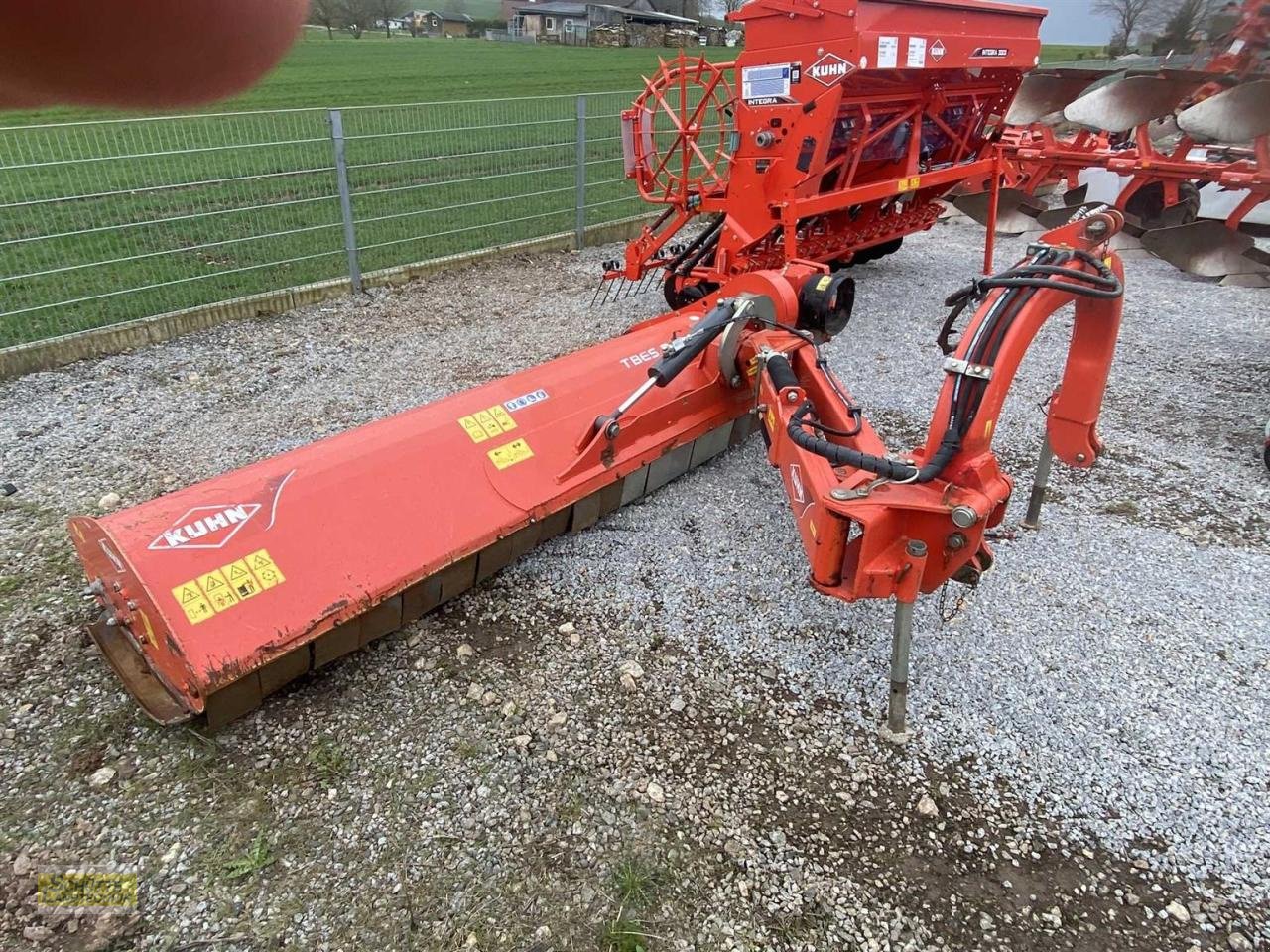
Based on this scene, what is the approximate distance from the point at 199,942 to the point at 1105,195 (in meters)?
11.4

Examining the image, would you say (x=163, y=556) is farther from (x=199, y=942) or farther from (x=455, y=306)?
(x=455, y=306)

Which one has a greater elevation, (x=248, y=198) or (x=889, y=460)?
(x=248, y=198)

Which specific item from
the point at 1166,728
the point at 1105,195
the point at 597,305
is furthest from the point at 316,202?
the point at 1105,195

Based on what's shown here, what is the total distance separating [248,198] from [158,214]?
66 centimetres

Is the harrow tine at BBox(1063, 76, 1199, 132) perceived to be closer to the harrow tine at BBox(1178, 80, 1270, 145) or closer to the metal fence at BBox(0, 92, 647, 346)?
the harrow tine at BBox(1178, 80, 1270, 145)

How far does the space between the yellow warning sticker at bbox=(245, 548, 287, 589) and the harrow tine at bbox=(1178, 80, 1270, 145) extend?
719 centimetres

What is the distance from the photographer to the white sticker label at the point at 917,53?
521cm

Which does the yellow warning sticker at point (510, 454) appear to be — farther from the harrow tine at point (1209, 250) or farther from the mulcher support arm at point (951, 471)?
the harrow tine at point (1209, 250)

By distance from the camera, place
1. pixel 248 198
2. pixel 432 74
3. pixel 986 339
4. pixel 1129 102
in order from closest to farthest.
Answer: pixel 986 339
pixel 248 198
pixel 1129 102
pixel 432 74

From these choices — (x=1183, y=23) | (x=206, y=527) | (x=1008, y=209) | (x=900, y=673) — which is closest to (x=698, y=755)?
(x=900, y=673)

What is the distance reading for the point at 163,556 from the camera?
8.26 ft

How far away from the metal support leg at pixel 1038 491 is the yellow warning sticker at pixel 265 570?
3.13 meters

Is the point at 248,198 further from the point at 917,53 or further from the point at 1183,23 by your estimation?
the point at 1183,23

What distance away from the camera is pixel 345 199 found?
21.0 ft
